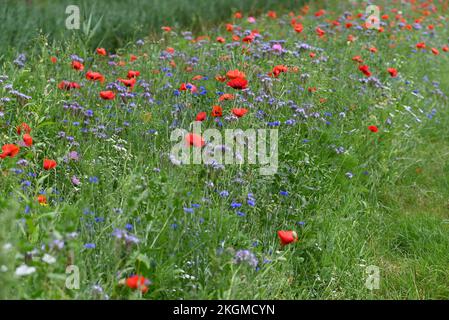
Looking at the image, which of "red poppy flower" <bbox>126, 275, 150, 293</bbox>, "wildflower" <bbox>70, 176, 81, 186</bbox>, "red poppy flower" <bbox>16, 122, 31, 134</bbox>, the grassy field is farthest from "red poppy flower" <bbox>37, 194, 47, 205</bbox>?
"red poppy flower" <bbox>126, 275, 150, 293</bbox>

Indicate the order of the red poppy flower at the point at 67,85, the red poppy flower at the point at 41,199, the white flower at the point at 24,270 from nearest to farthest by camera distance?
the white flower at the point at 24,270 → the red poppy flower at the point at 41,199 → the red poppy flower at the point at 67,85

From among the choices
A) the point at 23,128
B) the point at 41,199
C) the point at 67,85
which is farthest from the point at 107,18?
the point at 41,199

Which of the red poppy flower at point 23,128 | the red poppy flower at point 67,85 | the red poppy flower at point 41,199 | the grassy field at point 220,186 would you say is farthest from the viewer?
the red poppy flower at point 67,85

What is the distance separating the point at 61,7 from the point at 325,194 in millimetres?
4955

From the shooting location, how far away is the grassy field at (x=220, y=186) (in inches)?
113

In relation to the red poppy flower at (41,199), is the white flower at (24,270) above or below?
above

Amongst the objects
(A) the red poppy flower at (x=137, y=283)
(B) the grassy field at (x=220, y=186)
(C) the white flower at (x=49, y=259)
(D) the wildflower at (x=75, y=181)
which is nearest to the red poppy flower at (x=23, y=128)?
(B) the grassy field at (x=220, y=186)

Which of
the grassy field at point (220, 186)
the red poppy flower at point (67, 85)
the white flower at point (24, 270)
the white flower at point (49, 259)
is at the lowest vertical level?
the grassy field at point (220, 186)

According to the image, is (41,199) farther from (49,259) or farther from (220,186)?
(220,186)

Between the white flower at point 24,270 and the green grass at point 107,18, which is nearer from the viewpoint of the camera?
the white flower at point 24,270

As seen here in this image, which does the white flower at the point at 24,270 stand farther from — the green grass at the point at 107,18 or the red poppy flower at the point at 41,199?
the green grass at the point at 107,18

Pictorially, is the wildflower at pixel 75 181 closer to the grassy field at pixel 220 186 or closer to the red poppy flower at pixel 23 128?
the grassy field at pixel 220 186

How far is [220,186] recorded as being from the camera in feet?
11.9

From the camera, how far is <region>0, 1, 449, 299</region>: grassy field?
Answer: 2.87 meters
